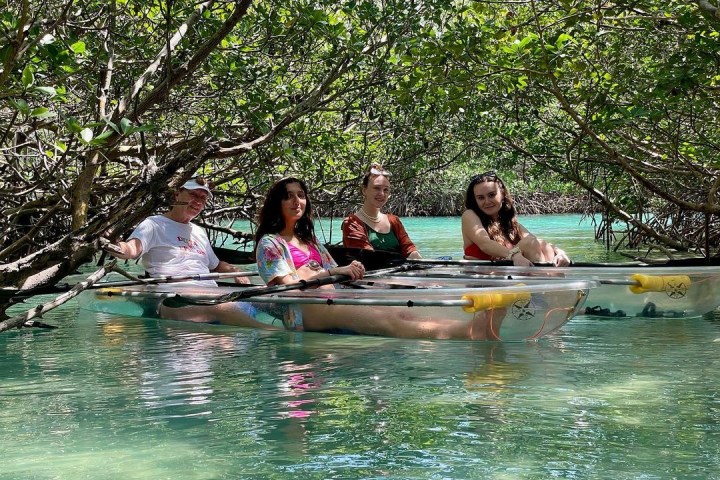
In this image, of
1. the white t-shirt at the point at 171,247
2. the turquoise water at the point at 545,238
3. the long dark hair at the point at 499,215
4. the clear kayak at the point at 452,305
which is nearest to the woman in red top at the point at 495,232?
the long dark hair at the point at 499,215

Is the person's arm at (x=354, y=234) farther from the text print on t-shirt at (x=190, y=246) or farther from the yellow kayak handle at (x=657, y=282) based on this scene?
the yellow kayak handle at (x=657, y=282)

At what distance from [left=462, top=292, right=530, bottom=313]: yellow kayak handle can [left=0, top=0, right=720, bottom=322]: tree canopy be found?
1.60m

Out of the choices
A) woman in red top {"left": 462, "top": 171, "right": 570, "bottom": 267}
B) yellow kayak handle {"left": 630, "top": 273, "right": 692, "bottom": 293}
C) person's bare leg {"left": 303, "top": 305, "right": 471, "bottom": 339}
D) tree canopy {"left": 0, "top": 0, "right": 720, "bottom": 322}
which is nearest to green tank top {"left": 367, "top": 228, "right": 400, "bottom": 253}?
woman in red top {"left": 462, "top": 171, "right": 570, "bottom": 267}

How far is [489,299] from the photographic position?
581cm

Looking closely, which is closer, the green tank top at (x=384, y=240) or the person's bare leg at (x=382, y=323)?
the person's bare leg at (x=382, y=323)

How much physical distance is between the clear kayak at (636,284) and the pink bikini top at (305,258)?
2.12 feet

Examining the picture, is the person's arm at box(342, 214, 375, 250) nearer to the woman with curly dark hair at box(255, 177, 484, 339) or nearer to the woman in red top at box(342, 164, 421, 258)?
the woman in red top at box(342, 164, 421, 258)

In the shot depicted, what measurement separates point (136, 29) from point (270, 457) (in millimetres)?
5390

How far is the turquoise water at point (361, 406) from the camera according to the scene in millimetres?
3826

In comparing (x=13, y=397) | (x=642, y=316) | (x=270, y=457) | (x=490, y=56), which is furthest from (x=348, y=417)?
(x=490, y=56)

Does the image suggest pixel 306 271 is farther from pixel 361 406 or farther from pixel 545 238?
pixel 545 238

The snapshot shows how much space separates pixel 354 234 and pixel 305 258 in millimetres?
970

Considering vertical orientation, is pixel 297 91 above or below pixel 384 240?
above

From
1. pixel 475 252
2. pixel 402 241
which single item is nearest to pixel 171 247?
pixel 402 241
